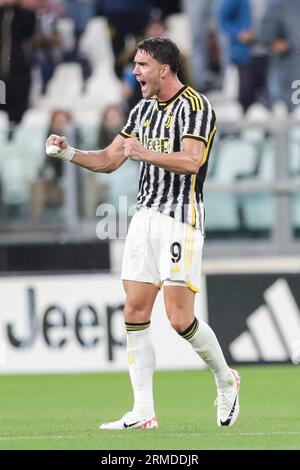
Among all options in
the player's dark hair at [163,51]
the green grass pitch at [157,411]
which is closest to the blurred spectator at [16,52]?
the green grass pitch at [157,411]

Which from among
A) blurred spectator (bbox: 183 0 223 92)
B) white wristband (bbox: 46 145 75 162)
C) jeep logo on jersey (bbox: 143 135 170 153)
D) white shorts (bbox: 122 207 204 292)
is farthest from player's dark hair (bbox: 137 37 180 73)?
blurred spectator (bbox: 183 0 223 92)

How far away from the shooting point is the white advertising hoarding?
12.3 m

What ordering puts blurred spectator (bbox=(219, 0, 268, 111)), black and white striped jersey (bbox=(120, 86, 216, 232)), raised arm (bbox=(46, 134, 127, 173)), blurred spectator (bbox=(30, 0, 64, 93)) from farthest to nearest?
blurred spectator (bbox=(30, 0, 64, 93))
blurred spectator (bbox=(219, 0, 268, 111))
raised arm (bbox=(46, 134, 127, 173))
black and white striped jersey (bbox=(120, 86, 216, 232))

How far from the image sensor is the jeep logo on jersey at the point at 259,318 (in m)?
12.3

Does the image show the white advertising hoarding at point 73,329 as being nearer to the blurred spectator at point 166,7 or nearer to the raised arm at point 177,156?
the raised arm at point 177,156

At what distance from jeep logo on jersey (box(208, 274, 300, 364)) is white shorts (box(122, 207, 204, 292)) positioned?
15.2ft

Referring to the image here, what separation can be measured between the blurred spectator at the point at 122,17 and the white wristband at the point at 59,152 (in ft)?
27.9

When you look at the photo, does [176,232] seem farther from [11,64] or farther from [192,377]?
[11,64]

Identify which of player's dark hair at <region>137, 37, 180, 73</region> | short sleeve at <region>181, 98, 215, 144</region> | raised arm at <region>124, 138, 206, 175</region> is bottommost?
raised arm at <region>124, 138, 206, 175</region>

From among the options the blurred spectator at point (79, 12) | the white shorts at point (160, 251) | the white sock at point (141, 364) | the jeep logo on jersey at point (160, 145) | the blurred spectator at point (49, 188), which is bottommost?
the white sock at point (141, 364)

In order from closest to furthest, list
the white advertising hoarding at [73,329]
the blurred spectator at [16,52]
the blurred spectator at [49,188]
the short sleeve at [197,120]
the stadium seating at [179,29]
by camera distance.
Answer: the short sleeve at [197,120], the white advertising hoarding at [73,329], the blurred spectator at [49,188], the blurred spectator at [16,52], the stadium seating at [179,29]

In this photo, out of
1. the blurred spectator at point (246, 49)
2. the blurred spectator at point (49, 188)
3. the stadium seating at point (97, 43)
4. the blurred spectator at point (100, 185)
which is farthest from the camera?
the stadium seating at point (97, 43)

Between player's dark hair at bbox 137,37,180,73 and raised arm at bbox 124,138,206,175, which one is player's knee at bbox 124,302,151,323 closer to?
raised arm at bbox 124,138,206,175

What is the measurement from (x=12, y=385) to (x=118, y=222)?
6.33 feet
